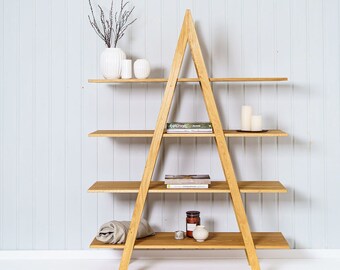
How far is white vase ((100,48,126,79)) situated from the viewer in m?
3.04

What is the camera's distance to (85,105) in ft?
10.9

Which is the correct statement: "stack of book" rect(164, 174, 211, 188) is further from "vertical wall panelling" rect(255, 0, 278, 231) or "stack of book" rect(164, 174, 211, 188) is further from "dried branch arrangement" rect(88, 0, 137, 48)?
"dried branch arrangement" rect(88, 0, 137, 48)

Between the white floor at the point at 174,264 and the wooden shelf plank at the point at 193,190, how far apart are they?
1.62 ft

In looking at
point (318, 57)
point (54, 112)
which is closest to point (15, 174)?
point (54, 112)

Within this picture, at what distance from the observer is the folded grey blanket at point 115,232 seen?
299 cm

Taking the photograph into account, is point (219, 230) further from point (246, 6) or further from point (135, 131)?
point (246, 6)

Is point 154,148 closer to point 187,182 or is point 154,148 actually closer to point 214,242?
point 187,182

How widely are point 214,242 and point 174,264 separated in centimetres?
32

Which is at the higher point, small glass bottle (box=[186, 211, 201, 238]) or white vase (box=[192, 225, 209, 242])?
small glass bottle (box=[186, 211, 201, 238])

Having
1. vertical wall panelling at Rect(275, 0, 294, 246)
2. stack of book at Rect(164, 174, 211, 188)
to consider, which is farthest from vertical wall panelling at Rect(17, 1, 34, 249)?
vertical wall panelling at Rect(275, 0, 294, 246)

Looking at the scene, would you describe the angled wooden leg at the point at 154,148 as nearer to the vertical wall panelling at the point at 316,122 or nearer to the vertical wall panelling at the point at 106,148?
the vertical wall panelling at the point at 106,148

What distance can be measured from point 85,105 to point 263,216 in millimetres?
1351

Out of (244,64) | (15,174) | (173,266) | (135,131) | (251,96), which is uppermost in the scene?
(244,64)

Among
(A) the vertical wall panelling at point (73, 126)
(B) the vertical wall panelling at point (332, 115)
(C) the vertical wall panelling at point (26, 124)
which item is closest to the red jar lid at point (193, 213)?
(A) the vertical wall panelling at point (73, 126)
